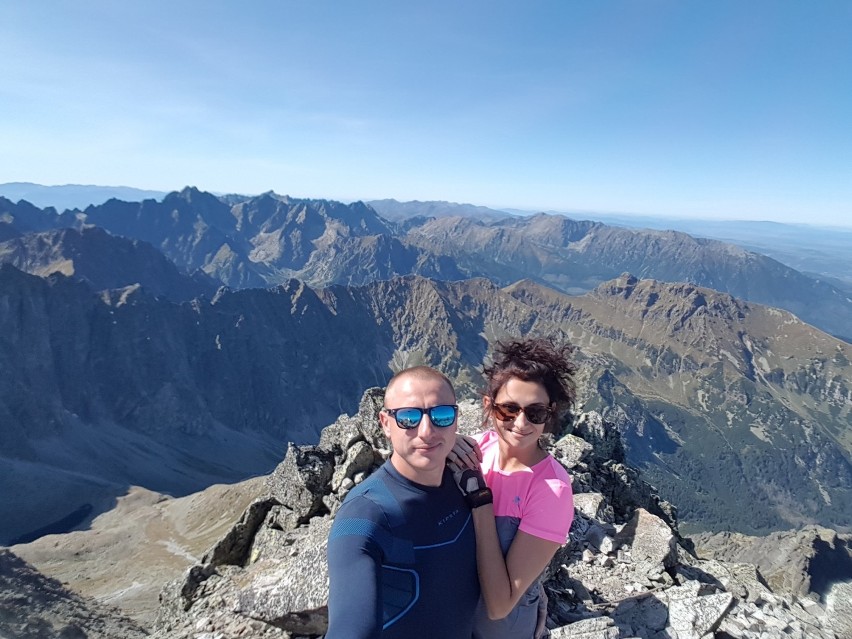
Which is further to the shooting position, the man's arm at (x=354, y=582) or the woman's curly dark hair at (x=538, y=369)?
the woman's curly dark hair at (x=538, y=369)

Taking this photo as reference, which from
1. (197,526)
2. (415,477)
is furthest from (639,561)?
(197,526)

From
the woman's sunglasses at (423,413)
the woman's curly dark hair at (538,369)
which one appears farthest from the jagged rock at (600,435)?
the woman's sunglasses at (423,413)

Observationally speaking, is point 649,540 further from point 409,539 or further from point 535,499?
point 409,539

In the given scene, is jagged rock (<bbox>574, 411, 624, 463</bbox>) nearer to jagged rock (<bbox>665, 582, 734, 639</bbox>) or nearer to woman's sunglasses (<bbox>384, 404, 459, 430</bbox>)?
jagged rock (<bbox>665, 582, 734, 639</bbox>)

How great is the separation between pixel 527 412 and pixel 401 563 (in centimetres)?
307

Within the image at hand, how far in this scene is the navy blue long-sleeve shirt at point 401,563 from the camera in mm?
5477

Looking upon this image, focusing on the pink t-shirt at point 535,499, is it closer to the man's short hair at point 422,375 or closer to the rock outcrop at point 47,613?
the man's short hair at point 422,375

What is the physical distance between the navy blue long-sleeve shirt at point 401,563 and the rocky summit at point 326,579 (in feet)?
20.6

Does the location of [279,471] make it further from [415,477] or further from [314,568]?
[415,477]

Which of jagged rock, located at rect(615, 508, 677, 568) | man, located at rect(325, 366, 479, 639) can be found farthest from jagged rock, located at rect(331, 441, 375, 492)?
man, located at rect(325, 366, 479, 639)

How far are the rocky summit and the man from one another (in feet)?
20.7

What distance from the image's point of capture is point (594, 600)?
1525cm

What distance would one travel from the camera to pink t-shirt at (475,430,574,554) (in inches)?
267

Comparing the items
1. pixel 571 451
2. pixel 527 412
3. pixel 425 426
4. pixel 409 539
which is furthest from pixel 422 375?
pixel 571 451
